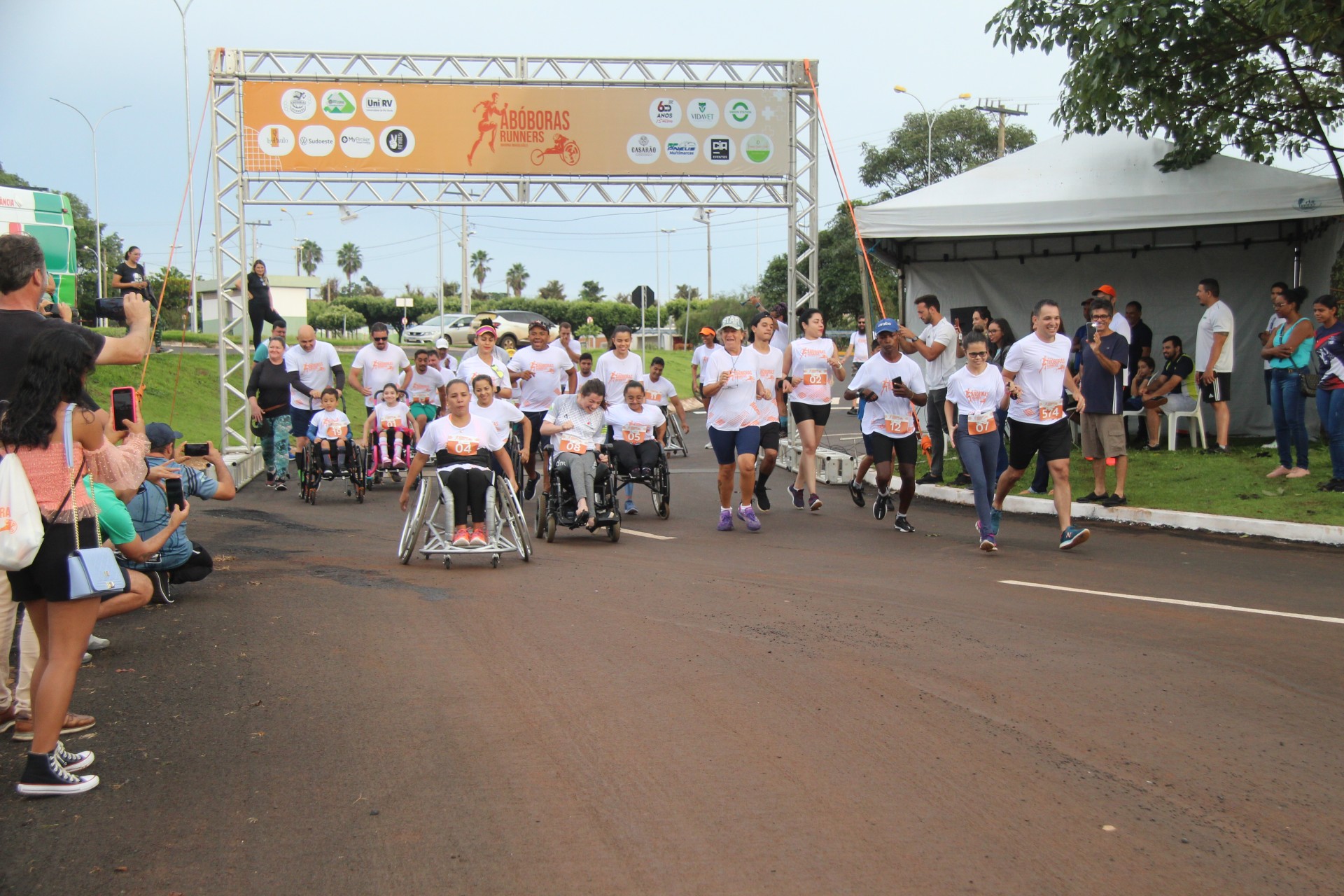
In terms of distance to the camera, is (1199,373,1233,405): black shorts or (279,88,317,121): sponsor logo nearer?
(1199,373,1233,405): black shorts

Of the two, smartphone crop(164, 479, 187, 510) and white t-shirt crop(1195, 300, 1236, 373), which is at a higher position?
white t-shirt crop(1195, 300, 1236, 373)

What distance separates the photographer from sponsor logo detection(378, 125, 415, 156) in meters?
20.0

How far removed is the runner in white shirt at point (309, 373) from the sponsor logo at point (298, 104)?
499 centimetres

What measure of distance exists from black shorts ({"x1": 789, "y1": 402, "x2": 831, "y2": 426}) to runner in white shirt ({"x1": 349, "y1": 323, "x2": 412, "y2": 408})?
5893 millimetres

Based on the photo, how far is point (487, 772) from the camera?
4789 millimetres

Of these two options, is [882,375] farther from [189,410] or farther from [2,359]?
[189,410]

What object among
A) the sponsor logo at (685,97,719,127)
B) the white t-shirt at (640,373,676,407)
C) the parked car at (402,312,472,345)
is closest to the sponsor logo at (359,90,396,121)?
the sponsor logo at (685,97,719,127)

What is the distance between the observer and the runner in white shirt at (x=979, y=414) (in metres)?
10.8

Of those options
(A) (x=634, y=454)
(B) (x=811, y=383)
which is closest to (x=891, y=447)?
(B) (x=811, y=383)

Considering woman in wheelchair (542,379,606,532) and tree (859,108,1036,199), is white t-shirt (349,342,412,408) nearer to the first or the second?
woman in wheelchair (542,379,606,532)

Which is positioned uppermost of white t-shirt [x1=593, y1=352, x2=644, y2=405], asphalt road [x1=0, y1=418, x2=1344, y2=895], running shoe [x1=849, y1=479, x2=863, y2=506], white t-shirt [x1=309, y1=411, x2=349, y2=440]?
white t-shirt [x1=593, y1=352, x2=644, y2=405]

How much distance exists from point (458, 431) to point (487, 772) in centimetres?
571

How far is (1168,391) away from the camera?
1576cm

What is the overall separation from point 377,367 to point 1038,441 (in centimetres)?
932
